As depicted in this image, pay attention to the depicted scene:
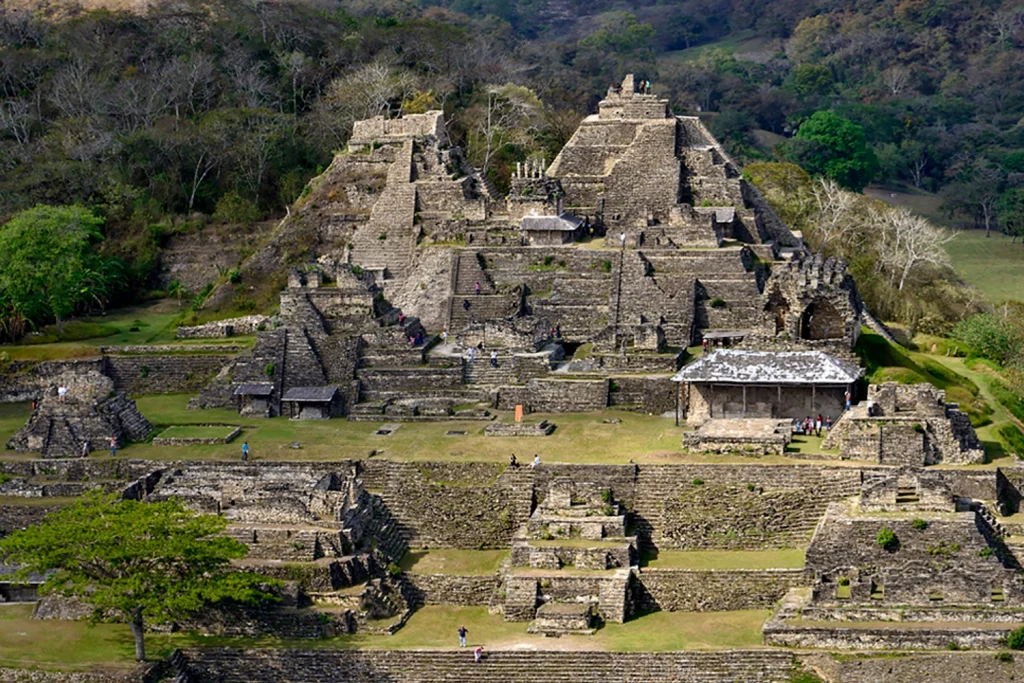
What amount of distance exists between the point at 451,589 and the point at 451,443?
6466 mm

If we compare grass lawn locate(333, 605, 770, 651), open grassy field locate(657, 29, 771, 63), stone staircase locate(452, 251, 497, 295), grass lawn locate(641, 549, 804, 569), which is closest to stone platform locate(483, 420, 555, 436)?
grass lawn locate(641, 549, 804, 569)

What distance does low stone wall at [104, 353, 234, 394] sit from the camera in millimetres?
68938

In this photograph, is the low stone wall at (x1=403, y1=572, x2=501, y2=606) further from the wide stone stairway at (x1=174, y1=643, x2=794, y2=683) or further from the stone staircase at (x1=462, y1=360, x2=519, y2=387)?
the stone staircase at (x1=462, y1=360, x2=519, y2=387)

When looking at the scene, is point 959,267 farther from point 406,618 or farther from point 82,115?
point 406,618

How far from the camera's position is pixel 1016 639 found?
1965 inches

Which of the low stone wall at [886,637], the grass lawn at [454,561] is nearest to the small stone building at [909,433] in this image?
the low stone wall at [886,637]

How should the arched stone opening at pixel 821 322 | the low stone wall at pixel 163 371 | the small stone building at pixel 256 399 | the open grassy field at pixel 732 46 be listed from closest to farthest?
1. the arched stone opening at pixel 821 322
2. the small stone building at pixel 256 399
3. the low stone wall at pixel 163 371
4. the open grassy field at pixel 732 46

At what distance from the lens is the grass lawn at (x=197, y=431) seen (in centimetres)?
6212

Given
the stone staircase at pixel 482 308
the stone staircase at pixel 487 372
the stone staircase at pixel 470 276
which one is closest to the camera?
the stone staircase at pixel 487 372

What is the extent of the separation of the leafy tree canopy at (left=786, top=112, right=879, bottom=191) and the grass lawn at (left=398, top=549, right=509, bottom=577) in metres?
50.1

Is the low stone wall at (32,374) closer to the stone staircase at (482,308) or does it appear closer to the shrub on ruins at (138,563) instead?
the stone staircase at (482,308)

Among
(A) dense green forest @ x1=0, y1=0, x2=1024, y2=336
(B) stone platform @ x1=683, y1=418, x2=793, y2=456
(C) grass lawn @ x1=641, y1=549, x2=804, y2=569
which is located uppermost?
(A) dense green forest @ x1=0, y1=0, x2=1024, y2=336

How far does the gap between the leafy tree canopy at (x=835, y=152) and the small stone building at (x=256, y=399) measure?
43.9m

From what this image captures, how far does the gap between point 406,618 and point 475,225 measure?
2231 centimetres
